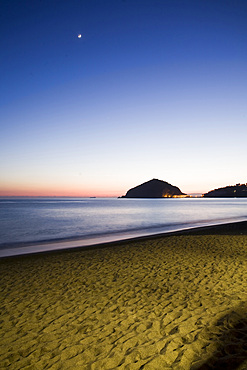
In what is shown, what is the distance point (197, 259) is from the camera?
10289 millimetres

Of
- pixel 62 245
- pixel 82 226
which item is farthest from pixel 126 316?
pixel 82 226

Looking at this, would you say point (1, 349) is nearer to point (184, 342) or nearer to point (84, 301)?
point (84, 301)

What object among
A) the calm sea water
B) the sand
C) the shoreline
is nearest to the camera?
the sand

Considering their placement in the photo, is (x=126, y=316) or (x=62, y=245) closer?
(x=126, y=316)

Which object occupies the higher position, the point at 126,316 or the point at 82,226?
the point at 126,316

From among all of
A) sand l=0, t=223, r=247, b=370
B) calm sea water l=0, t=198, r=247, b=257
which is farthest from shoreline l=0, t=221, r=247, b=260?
sand l=0, t=223, r=247, b=370

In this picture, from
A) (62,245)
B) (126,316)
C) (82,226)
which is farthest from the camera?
(82,226)

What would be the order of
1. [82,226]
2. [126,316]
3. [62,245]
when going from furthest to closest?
[82,226]
[62,245]
[126,316]

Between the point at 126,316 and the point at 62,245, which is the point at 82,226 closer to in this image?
the point at 62,245

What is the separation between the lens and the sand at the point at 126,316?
396 cm

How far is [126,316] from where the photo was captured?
5312mm

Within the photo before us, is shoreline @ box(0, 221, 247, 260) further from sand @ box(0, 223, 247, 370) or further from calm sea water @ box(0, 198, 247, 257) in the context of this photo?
sand @ box(0, 223, 247, 370)

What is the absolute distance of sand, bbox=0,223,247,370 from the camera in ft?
13.0

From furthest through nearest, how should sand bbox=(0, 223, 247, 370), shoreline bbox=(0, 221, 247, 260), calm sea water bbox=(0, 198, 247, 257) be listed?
calm sea water bbox=(0, 198, 247, 257) → shoreline bbox=(0, 221, 247, 260) → sand bbox=(0, 223, 247, 370)
